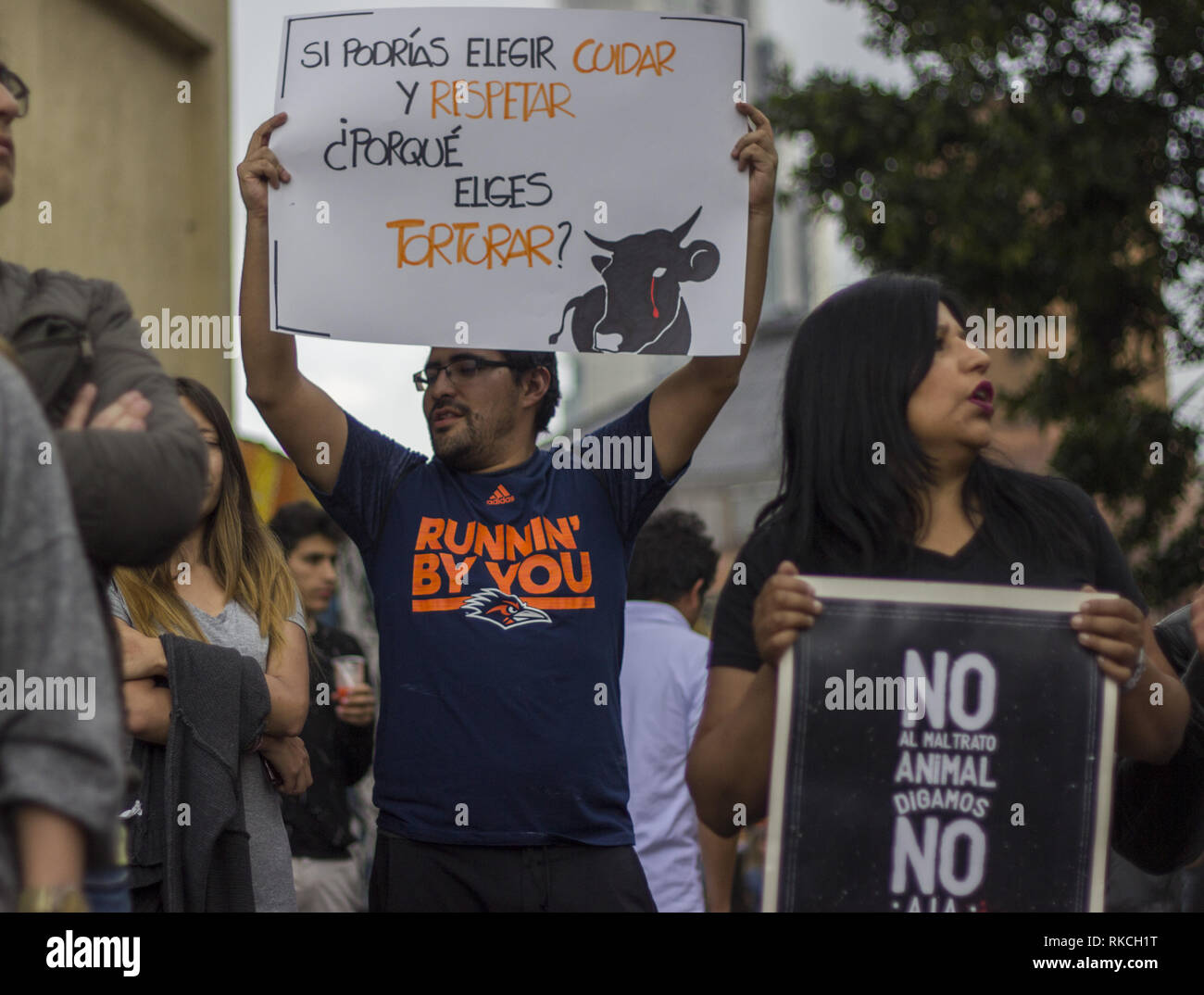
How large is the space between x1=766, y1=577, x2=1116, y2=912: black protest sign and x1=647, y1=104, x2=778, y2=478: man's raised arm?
0.78 metres

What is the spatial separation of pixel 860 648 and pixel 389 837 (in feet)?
3.57

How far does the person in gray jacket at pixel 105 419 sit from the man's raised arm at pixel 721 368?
4.13ft

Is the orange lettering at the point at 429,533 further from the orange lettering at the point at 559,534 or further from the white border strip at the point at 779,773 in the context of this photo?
the white border strip at the point at 779,773

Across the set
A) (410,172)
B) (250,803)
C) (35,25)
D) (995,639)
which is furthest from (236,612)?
(35,25)

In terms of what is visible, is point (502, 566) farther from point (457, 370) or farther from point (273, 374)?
point (273, 374)

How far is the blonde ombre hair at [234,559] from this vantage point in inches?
126

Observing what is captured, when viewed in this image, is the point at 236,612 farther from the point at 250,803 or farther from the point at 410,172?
the point at 410,172

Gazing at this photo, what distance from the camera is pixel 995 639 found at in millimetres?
2447

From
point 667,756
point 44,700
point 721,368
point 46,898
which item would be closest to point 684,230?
point 721,368

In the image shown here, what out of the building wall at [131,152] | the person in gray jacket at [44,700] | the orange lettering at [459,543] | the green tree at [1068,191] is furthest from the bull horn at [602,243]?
the green tree at [1068,191]

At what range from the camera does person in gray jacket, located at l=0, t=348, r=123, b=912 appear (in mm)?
1596

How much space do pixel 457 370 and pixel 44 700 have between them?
1.73m

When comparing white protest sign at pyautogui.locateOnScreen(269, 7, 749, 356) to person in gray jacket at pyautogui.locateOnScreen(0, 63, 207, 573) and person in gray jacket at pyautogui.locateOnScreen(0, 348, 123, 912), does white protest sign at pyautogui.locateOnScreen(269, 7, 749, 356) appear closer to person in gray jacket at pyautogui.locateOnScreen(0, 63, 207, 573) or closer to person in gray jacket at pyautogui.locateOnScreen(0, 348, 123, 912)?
person in gray jacket at pyautogui.locateOnScreen(0, 63, 207, 573)

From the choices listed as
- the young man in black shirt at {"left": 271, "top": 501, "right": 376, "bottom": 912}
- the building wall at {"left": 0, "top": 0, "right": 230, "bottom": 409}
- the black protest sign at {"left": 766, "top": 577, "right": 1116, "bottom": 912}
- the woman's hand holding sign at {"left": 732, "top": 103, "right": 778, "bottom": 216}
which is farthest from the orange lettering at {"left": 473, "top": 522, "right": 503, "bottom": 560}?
the building wall at {"left": 0, "top": 0, "right": 230, "bottom": 409}
